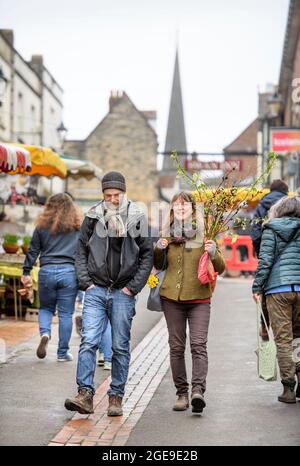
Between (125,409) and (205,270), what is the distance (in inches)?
51.8

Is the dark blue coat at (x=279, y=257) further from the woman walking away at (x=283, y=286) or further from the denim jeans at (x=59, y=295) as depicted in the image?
the denim jeans at (x=59, y=295)

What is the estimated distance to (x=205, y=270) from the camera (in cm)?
662

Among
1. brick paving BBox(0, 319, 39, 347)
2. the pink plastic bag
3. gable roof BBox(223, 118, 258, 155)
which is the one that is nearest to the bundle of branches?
the pink plastic bag

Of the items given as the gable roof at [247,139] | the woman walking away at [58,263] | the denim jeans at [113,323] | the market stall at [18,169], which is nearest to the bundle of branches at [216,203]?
the denim jeans at [113,323]

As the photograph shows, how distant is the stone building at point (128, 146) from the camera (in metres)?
56.9

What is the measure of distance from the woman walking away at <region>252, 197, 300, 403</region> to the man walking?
3.53 ft

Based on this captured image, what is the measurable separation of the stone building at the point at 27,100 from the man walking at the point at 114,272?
19.8m

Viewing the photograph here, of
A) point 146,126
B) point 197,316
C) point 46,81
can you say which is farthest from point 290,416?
point 146,126

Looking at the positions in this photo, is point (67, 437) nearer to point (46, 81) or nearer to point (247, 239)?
point (247, 239)

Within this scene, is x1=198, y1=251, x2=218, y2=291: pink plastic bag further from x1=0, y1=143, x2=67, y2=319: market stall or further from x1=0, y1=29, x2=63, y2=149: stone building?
x1=0, y1=29, x2=63, y2=149: stone building

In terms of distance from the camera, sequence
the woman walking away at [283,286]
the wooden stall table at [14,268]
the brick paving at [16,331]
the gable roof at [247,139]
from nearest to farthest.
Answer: the woman walking away at [283,286], the brick paving at [16,331], the wooden stall table at [14,268], the gable roof at [247,139]

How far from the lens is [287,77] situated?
126 ft

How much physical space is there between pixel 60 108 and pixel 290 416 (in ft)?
118

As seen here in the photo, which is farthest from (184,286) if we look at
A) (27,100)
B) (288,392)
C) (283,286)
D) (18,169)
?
(27,100)
